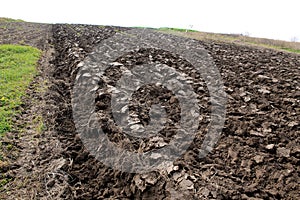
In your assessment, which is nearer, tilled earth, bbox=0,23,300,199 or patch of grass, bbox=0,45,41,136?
tilled earth, bbox=0,23,300,199

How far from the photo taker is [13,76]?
28.2 feet

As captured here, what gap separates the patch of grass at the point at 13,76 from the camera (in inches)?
236

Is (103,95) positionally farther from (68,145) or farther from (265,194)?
(265,194)

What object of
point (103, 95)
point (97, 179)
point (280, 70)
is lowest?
point (97, 179)

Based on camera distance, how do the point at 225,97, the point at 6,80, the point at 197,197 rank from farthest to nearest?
the point at 6,80
the point at 225,97
the point at 197,197

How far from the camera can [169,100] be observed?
18.9 ft

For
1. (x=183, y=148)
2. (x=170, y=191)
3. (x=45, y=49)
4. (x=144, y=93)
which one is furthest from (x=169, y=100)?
(x=45, y=49)

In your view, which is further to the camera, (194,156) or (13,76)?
(13,76)

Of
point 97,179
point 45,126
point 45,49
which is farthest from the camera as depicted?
point 45,49

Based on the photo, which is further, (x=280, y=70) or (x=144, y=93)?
(x=280, y=70)

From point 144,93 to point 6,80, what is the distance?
15.5 ft

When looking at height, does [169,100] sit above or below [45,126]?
above

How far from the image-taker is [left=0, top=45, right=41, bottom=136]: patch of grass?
6.00m

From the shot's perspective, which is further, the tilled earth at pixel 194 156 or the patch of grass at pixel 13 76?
the patch of grass at pixel 13 76
